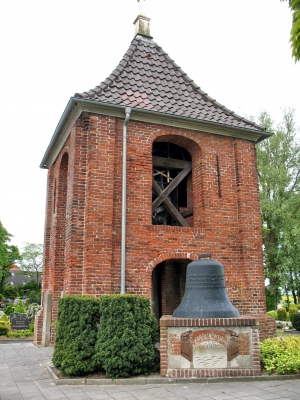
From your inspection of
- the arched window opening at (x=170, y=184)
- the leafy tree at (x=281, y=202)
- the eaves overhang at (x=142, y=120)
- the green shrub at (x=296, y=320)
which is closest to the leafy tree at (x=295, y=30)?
the eaves overhang at (x=142, y=120)

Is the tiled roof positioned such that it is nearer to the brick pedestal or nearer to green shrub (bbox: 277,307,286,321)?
the brick pedestal

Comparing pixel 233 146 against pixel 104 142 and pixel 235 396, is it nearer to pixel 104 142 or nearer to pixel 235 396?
pixel 104 142

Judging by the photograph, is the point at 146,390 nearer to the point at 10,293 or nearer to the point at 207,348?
the point at 207,348

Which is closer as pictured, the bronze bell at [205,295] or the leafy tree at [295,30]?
the leafy tree at [295,30]

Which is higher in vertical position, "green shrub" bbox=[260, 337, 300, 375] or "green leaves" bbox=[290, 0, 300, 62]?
"green leaves" bbox=[290, 0, 300, 62]

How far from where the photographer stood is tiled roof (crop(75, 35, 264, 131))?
9.79 meters

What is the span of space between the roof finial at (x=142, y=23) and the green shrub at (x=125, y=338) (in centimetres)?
882

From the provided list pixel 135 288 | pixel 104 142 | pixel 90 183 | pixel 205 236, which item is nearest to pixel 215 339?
pixel 135 288

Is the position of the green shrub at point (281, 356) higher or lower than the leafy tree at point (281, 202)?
lower

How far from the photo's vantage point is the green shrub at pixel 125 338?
668cm

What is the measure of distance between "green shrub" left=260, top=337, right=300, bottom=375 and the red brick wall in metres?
1.80

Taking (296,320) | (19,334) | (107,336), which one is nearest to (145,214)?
(107,336)

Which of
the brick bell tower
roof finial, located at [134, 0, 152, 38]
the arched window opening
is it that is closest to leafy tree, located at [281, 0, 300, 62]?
the brick bell tower

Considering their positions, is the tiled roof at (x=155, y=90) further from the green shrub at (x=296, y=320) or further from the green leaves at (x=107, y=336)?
the green shrub at (x=296, y=320)
